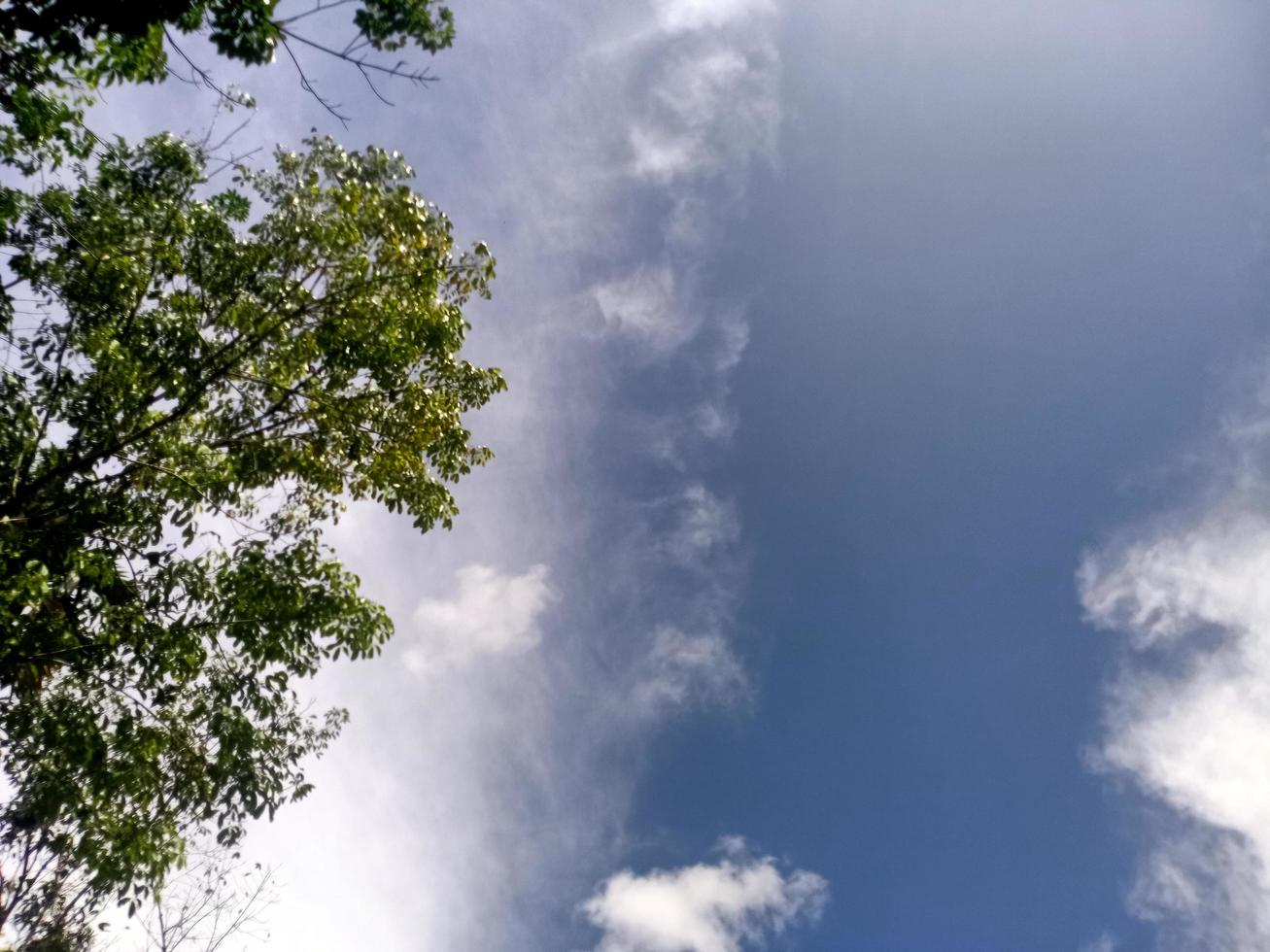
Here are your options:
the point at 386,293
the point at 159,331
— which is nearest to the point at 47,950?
the point at 159,331

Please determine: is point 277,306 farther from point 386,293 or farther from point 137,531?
point 137,531

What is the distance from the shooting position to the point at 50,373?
7.62 metres

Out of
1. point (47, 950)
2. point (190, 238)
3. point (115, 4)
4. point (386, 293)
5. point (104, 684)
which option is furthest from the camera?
point (47, 950)

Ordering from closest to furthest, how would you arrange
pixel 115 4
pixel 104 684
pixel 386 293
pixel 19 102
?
pixel 115 4
pixel 19 102
pixel 104 684
pixel 386 293

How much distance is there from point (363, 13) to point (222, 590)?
5769 millimetres

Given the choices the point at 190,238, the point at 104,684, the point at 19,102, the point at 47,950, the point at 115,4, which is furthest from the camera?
the point at 47,950

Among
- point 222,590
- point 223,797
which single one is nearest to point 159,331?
point 222,590

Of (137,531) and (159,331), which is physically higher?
(159,331)

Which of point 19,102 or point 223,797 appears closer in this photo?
point 19,102

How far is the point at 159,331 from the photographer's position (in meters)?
7.88

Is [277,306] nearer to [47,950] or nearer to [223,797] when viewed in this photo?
[223,797]

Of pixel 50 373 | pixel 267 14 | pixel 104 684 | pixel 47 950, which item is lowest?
pixel 47 950

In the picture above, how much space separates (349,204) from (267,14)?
3.40m

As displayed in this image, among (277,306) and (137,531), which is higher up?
(277,306)
